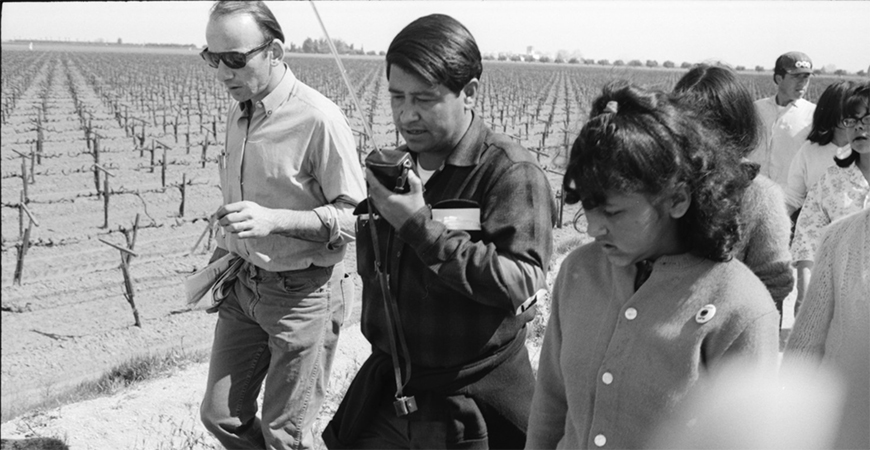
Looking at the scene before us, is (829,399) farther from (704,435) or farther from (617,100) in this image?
(617,100)

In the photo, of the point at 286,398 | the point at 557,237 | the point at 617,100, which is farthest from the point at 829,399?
the point at 557,237

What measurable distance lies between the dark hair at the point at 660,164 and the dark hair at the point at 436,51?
471 mm

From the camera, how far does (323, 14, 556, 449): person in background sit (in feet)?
6.32

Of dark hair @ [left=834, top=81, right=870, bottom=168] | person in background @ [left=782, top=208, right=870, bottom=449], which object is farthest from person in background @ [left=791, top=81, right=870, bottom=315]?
person in background @ [left=782, top=208, right=870, bottom=449]

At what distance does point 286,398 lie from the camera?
2.67 metres

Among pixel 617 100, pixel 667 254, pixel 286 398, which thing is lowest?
pixel 286 398

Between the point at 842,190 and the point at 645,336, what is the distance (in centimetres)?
245

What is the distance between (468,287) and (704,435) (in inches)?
23.7

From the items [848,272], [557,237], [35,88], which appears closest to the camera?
[848,272]

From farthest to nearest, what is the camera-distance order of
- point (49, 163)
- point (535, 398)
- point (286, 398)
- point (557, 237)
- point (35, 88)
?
point (35, 88), point (49, 163), point (557, 237), point (286, 398), point (535, 398)

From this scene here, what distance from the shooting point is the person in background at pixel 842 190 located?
322 cm

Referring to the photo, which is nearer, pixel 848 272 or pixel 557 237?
pixel 848 272

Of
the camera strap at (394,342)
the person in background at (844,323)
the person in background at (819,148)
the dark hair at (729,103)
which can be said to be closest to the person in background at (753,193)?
the dark hair at (729,103)

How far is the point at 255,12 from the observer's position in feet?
8.88
